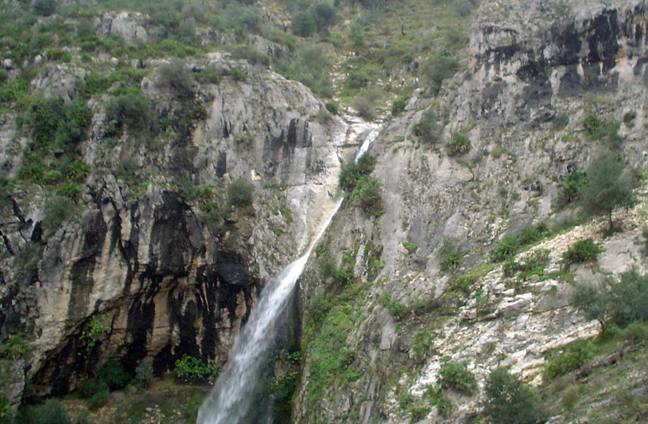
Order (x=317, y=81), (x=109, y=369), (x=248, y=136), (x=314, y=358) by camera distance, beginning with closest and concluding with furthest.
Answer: (x=314, y=358), (x=109, y=369), (x=248, y=136), (x=317, y=81)

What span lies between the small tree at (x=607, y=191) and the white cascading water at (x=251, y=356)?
12.4 metres

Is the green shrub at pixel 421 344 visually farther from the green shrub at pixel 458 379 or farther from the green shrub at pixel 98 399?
the green shrub at pixel 98 399

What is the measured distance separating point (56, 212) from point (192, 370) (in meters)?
8.94

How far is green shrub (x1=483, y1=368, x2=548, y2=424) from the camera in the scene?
38.2 feet

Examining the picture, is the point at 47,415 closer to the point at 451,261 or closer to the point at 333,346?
the point at 333,346

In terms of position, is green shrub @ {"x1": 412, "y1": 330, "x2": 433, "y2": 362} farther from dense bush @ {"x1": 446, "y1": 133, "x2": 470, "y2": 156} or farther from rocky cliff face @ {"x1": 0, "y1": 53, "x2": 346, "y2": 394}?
rocky cliff face @ {"x1": 0, "y1": 53, "x2": 346, "y2": 394}

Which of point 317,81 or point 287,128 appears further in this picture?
point 317,81

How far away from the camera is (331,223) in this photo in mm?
26609

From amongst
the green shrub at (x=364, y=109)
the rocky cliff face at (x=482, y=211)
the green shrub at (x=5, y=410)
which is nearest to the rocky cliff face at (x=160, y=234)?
the green shrub at (x=5, y=410)

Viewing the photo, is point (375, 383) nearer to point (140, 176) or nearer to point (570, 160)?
point (570, 160)

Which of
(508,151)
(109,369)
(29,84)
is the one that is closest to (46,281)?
(109,369)

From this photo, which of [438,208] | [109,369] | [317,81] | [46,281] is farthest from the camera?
[317,81]

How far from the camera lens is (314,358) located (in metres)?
20.4

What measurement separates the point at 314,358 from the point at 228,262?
356 inches
